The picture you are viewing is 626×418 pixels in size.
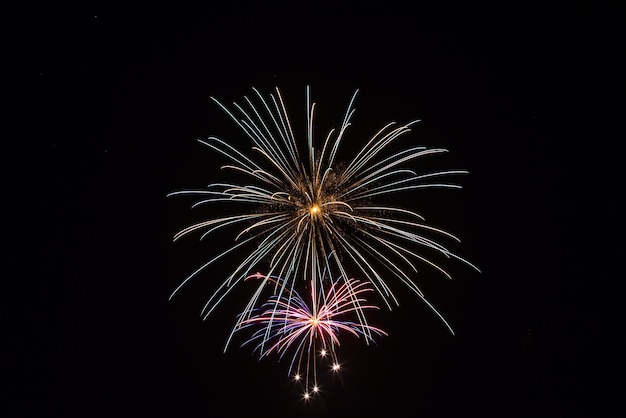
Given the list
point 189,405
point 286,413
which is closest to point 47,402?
point 189,405

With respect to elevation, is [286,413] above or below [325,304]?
above

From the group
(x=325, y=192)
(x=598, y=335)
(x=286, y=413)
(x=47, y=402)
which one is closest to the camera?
(x=325, y=192)

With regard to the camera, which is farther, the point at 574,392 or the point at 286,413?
the point at 286,413

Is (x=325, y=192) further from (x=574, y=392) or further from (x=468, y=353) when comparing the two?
(x=574, y=392)

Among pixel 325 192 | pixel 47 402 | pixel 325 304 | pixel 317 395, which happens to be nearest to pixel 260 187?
pixel 325 192

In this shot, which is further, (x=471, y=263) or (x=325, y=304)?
(x=471, y=263)

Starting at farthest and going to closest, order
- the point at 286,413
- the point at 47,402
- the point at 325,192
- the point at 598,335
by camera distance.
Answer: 1. the point at 286,413
2. the point at 47,402
3. the point at 598,335
4. the point at 325,192

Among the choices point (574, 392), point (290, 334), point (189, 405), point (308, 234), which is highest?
point (189, 405)

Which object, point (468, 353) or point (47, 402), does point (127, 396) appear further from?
point (468, 353)

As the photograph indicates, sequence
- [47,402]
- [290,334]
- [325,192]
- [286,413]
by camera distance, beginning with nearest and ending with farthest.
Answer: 1. [325,192]
2. [290,334]
3. [47,402]
4. [286,413]
